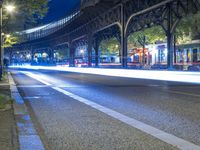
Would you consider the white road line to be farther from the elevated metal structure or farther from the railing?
the railing

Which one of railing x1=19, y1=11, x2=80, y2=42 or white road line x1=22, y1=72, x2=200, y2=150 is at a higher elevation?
railing x1=19, y1=11, x2=80, y2=42

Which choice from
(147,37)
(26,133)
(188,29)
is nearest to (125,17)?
(188,29)

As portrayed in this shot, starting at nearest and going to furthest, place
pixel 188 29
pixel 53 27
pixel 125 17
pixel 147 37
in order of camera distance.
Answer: pixel 125 17 < pixel 188 29 < pixel 147 37 < pixel 53 27

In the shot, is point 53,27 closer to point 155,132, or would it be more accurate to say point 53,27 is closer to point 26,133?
point 26,133

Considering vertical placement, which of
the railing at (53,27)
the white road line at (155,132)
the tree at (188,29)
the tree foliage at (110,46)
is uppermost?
the railing at (53,27)

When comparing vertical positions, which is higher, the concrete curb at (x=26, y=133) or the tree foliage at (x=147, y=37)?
the tree foliage at (x=147, y=37)

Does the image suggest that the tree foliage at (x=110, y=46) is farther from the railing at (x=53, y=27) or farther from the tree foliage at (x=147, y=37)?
the railing at (x=53, y=27)

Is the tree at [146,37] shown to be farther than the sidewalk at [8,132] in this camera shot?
Yes

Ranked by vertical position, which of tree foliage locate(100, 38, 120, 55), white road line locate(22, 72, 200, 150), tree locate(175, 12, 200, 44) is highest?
tree locate(175, 12, 200, 44)

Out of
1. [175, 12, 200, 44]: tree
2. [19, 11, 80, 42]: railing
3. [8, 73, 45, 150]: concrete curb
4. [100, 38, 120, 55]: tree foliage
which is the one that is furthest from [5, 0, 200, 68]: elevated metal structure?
[8, 73, 45, 150]: concrete curb

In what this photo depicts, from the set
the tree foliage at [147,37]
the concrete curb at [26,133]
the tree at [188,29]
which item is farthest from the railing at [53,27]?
A: the concrete curb at [26,133]

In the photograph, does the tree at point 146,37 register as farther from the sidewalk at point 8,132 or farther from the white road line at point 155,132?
the sidewalk at point 8,132

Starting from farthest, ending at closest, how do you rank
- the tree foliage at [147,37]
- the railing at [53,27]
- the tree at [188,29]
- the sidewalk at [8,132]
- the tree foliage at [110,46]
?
the tree foliage at [110,46], the railing at [53,27], the tree foliage at [147,37], the tree at [188,29], the sidewalk at [8,132]

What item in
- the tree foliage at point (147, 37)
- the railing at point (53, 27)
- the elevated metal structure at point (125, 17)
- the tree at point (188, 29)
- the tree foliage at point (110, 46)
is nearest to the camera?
the elevated metal structure at point (125, 17)
